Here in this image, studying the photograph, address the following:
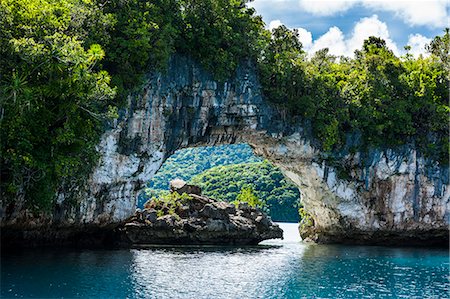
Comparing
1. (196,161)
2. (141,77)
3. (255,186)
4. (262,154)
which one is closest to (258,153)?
(262,154)

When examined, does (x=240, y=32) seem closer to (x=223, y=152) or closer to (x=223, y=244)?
(x=223, y=244)

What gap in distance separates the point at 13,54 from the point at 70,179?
6.75 metres

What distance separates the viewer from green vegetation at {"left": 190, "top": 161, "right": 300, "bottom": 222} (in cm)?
7400

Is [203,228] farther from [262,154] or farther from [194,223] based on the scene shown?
[262,154]

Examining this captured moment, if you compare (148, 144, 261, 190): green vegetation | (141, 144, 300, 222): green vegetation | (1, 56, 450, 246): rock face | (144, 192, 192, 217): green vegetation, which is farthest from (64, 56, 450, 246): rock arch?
(148, 144, 261, 190): green vegetation

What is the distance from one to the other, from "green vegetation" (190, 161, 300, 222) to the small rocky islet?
28252 mm

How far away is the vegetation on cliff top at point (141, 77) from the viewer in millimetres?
19359

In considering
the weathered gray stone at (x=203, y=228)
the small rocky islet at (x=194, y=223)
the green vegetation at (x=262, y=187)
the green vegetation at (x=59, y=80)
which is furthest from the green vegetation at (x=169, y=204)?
the green vegetation at (x=262, y=187)

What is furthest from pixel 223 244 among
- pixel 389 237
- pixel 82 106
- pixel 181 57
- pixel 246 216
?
pixel 82 106

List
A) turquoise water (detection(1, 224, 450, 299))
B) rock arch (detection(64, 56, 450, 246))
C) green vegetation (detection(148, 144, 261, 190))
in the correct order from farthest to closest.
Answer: green vegetation (detection(148, 144, 261, 190)), rock arch (detection(64, 56, 450, 246)), turquoise water (detection(1, 224, 450, 299))

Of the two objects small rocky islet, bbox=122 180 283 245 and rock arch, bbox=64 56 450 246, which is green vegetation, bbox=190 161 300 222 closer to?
small rocky islet, bbox=122 180 283 245

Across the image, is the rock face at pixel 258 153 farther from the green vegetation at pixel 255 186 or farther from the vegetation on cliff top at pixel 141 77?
the green vegetation at pixel 255 186

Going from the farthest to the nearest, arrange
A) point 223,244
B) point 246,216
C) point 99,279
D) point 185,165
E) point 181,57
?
point 185,165 < point 246,216 < point 223,244 < point 181,57 < point 99,279

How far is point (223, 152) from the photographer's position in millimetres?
115188
